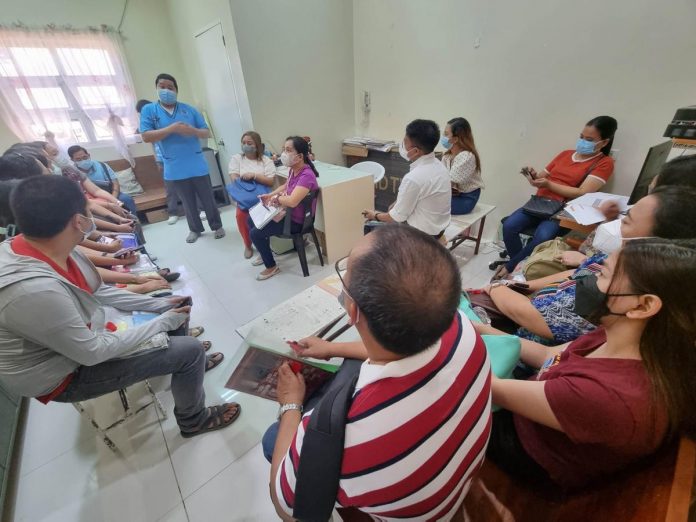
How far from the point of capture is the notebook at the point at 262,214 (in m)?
2.38

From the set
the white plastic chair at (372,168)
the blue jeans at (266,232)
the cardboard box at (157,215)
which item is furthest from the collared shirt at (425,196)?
the cardboard box at (157,215)

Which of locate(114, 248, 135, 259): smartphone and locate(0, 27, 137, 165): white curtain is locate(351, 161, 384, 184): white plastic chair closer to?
locate(114, 248, 135, 259): smartphone

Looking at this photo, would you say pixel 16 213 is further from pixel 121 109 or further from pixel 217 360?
pixel 121 109

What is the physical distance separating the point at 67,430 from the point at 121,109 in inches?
160

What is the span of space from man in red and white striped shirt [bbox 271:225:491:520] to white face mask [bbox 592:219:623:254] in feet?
4.13

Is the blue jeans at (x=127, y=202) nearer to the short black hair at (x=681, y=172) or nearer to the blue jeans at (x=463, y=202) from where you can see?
the blue jeans at (x=463, y=202)

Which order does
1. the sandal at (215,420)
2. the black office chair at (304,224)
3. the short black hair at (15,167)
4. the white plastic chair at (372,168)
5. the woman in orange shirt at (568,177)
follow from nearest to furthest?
1. the sandal at (215,420)
2. the short black hair at (15,167)
3. the woman in orange shirt at (568,177)
4. the black office chair at (304,224)
5. the white plastic chair at (372,168)

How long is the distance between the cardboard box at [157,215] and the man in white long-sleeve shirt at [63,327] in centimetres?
298

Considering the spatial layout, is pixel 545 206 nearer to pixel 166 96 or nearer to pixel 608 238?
pixel 608 238

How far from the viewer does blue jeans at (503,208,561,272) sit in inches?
84.8

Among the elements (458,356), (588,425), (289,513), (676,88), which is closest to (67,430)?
(289,513)

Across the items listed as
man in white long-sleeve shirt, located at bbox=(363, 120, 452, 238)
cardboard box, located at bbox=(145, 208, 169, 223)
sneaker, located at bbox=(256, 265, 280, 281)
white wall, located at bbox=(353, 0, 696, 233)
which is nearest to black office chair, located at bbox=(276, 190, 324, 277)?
sneaker, located at bbox=(256, 265, 280, 281)

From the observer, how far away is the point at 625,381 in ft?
1.82

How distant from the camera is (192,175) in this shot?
10.1 feet
